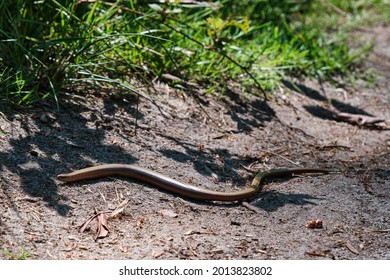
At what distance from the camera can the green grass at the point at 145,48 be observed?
474 centimetres

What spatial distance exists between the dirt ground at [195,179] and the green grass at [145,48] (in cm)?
17

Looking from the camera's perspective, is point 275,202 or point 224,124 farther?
point 224,124

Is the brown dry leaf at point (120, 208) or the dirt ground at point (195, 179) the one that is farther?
the brown dry leaf at point (120, 208)

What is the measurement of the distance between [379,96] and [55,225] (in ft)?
12.5

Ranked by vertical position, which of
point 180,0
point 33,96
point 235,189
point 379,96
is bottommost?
point 379,96

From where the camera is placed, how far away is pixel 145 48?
525 centimetres

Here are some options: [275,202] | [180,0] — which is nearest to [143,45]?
[180,0]

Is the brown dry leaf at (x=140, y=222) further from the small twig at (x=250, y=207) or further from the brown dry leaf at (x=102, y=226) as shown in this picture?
the small twig at (x=250, y=207)

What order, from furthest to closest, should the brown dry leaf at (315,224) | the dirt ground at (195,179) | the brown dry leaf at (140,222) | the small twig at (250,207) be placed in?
the small twig at (250,207), the brown dry leaf at (315,224), the brown dry leaf at (140,222), the dirt ground at (195,179)

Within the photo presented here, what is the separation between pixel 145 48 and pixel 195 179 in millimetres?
1336

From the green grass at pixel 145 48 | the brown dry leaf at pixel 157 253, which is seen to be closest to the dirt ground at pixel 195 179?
the brown dry leaf at pixel 157 253

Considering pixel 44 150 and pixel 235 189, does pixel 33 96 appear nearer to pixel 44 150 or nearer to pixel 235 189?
pixel 44 150

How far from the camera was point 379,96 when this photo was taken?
6438 mm

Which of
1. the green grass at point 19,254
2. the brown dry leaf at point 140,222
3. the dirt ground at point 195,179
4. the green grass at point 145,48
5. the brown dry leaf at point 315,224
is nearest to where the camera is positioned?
the green grass at point 19,254
